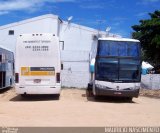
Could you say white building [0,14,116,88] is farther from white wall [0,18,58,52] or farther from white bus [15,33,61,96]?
white bus [15,33,61,96]

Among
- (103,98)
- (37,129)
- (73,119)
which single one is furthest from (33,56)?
(37,129)

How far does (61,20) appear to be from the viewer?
4153 centimetres

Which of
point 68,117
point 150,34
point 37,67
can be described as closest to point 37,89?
point 37,67

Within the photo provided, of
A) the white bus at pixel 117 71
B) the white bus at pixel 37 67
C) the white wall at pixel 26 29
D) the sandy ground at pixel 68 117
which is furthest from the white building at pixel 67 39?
the sandy ground at pixel 68 117

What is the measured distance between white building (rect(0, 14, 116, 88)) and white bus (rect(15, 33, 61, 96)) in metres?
13.3

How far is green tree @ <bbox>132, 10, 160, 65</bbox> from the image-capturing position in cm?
4191

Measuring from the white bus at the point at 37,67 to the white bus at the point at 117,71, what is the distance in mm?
2589

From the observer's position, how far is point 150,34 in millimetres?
42750

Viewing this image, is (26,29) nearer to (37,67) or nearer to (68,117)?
(37,67)

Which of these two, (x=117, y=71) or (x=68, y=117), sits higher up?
(x=117, y=71)

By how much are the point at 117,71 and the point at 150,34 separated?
2114 cm

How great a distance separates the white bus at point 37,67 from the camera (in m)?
21.4

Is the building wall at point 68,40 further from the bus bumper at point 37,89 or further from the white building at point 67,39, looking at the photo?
the bus bumper at point 37,89

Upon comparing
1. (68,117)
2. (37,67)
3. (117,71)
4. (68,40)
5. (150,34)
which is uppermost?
(150,34)
